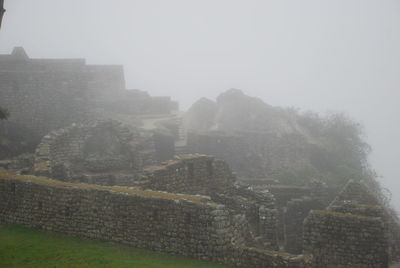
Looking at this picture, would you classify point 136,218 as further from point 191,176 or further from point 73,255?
point 191,176

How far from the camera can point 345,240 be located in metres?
15.0

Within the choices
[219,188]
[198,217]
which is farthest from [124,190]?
[219,188]

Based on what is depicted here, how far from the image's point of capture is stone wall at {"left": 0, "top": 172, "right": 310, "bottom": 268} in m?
13.7

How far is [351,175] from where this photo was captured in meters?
27.9

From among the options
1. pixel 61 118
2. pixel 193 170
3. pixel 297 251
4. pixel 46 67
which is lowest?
pixel 297 251

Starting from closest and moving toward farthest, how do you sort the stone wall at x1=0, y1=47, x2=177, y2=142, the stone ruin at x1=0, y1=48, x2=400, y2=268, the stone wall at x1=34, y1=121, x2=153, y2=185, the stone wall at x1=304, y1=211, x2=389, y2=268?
1. the stone ruin at x1=0, y1=48, x2=400, y2=268
2. the stone wall at x1=304, y1=211, x2=389, y2=268
3. the stone wall at x1=34, y1=121, x2=153, y2=185
4. the stone wall at x1=0, y1=47, x2=177, y2=142

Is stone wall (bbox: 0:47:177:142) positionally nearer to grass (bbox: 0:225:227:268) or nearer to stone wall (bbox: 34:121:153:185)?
stone wall (bbox: 34:121:153:185)

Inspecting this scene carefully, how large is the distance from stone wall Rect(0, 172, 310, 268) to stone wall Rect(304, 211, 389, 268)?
197cm

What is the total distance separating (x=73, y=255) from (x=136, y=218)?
1.91 meters

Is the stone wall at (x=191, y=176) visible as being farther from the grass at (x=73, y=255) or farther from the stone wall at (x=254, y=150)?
the stone wall at (x=254, y=150)

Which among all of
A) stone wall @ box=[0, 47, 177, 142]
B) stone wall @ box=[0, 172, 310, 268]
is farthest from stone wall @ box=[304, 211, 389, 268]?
stone wall @ box=[0, 47, 177, 142]

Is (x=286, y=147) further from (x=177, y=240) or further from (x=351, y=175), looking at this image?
(x=177, y=240)

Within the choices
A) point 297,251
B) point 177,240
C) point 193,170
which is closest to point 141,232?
point 177,240

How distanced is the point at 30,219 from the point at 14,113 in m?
17.0
